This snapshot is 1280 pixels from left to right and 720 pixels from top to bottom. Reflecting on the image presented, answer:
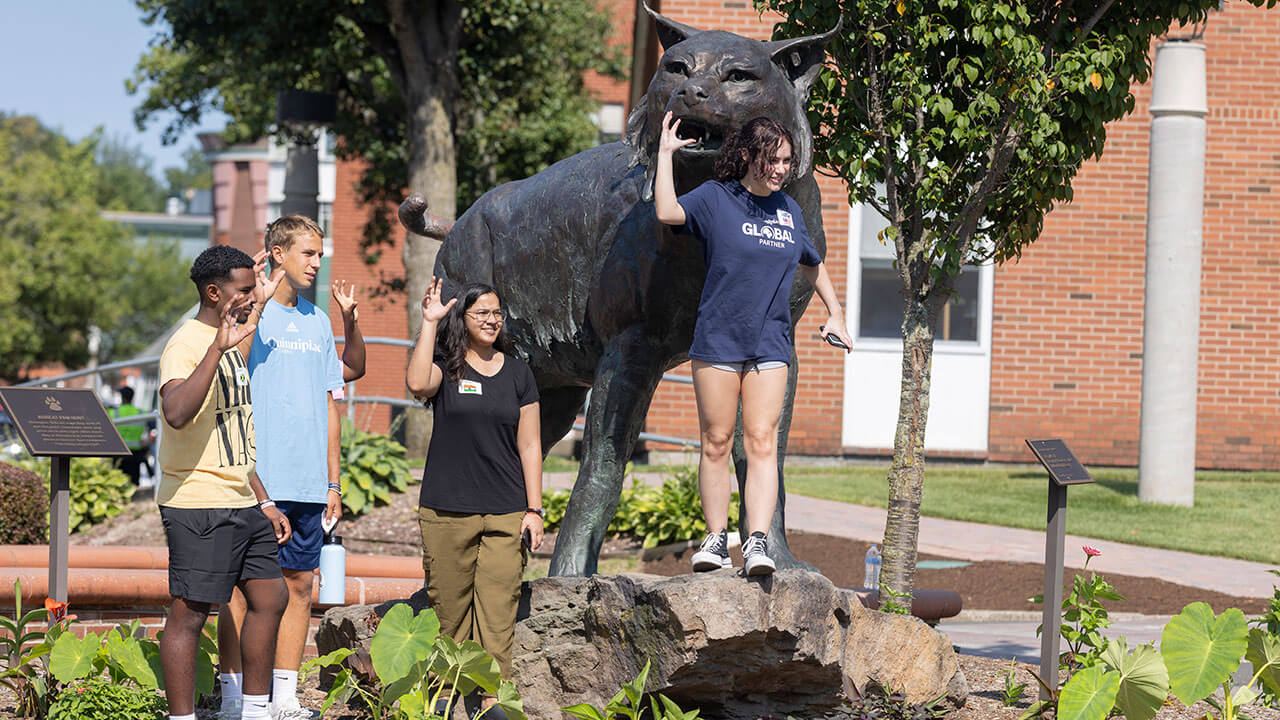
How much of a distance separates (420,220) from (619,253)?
1376mm

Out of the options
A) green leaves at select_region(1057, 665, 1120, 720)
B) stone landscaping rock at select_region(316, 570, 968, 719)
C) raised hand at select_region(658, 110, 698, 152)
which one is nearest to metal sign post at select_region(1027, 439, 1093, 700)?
stone landscaping rock at select_region(316, 570, 968, 719)

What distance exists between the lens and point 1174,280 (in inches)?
504

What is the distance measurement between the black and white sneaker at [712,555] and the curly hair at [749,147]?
122 cm

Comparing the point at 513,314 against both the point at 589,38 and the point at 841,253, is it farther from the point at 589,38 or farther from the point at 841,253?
the point at 589,38

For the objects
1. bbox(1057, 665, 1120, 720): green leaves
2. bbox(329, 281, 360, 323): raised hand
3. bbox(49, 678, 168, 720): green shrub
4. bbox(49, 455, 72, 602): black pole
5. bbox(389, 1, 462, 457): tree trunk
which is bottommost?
bbox(49, 678, 168, 720): green shrub

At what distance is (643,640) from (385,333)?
2189 cm

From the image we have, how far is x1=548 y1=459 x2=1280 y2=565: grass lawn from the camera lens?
11.4 metres

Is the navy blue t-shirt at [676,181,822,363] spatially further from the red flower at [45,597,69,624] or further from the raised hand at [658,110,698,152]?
the red flower at [45,597,69,624]

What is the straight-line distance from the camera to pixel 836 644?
4707 millimetres

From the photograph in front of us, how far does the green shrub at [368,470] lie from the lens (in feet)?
37.0

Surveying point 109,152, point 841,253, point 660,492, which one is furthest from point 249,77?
point 109,152

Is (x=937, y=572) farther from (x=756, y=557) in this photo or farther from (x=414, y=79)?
(x=414, y=79)

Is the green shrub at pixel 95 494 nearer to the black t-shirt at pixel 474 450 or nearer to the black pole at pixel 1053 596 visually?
the black t-shirt at pixel 474 450

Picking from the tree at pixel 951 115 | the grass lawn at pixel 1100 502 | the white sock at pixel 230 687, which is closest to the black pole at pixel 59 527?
the white sock at pixel 230 687
